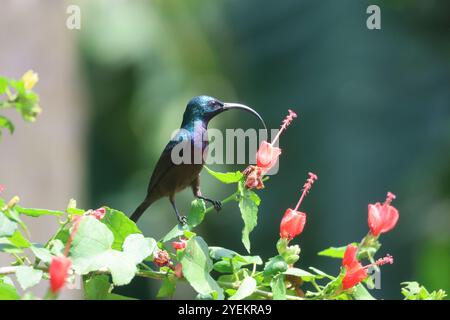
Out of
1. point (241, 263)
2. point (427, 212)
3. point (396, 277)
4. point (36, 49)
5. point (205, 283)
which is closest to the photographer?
point (205, 283)

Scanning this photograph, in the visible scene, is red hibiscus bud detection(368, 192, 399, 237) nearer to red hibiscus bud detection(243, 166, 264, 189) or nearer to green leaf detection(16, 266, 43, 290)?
red hibiscus bud detection(243, 166, 264, 189)

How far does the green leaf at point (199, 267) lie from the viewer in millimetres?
2090

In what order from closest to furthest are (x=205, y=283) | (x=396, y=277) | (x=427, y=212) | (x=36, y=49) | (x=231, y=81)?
1. (x=205, y=283)
2. (x=36, y=49)
3. (x=427, y=212)
4. (x=396, y=277)
5. (x=231, y=81)

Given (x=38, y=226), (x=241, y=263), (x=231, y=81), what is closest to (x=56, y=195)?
(x=38, y=226)

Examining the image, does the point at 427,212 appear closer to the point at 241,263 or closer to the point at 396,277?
the point at 396,277

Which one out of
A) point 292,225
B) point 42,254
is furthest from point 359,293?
point 42,254

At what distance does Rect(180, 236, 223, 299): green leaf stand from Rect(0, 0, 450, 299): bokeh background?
830cm

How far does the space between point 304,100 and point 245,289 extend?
36.3 feet

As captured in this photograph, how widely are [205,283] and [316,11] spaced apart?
11.8 m

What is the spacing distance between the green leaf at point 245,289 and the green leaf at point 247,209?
123 millimetres

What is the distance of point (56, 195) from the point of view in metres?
6.87

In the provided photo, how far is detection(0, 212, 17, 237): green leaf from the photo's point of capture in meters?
1.82

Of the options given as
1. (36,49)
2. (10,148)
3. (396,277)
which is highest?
(36,49)

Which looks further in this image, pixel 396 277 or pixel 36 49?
pixel 396 277
